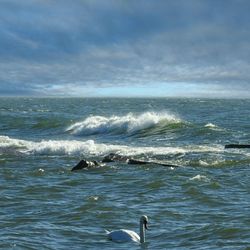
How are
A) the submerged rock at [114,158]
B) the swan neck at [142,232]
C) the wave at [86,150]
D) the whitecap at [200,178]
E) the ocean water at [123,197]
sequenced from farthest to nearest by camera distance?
the wave at [86,150], the submerged rock at [114,158], the whitecap at [200,178], the ocean water at [123,197], the swan neck at [142,232]

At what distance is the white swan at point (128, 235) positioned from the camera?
13.1 m

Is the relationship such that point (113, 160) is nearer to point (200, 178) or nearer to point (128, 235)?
point (200, 178)

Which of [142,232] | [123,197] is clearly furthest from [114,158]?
[142,232]

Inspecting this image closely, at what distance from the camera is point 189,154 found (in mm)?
28234

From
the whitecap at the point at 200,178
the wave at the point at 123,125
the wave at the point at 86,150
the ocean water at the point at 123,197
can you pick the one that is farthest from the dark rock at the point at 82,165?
the wave at the point at 123,125

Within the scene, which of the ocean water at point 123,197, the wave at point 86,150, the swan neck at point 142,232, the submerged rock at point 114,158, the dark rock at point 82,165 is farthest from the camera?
the wave at point 86,150

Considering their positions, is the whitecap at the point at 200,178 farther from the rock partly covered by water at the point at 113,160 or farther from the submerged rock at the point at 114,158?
the submerged rock at the point at 114,158

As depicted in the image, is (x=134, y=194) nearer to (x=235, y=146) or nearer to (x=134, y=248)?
(x=134, y=248)

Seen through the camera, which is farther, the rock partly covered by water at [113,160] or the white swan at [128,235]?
the rock partly covered by water at [113,160]

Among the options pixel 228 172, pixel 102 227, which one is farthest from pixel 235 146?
pixel 102 227

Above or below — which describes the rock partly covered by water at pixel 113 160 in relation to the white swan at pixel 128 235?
above

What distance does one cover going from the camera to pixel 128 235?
43.7 ft

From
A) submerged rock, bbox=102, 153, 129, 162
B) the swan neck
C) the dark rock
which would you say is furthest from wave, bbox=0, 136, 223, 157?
the swan neck

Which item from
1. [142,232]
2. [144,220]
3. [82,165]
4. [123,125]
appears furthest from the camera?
[123,125]
